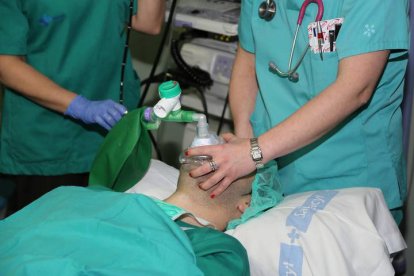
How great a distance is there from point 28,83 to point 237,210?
803mm

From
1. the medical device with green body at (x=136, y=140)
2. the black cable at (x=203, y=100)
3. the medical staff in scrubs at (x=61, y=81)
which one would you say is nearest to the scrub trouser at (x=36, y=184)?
the medical staff in scrubs at (x=61, y=81)

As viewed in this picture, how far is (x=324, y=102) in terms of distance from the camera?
1265mm

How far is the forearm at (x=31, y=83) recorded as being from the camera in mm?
1709

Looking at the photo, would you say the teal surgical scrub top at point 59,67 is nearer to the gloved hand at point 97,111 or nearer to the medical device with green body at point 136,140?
the gloved hand at point 97,111

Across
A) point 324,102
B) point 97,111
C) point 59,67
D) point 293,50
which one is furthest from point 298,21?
point 59,67

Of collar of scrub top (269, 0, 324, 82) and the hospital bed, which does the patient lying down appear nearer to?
the hospital bed

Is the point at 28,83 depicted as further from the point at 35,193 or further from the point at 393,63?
the point at 393,63

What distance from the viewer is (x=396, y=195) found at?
4.97 ft

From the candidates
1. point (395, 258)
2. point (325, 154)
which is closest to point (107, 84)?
point (325, 154)

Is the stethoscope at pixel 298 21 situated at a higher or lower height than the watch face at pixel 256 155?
higher

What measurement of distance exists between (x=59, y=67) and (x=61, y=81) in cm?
5

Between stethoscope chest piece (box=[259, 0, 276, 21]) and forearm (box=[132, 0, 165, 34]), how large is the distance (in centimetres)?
56

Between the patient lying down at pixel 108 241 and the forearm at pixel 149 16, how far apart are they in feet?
2.90

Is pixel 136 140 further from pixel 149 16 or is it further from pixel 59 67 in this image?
pixel 149 16
